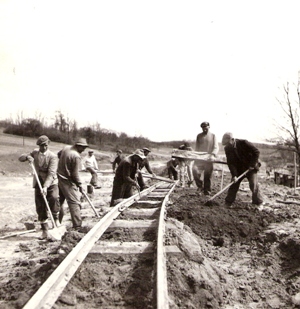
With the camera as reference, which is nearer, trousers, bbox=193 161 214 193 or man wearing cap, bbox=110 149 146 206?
man wearing cap, bbox=110 149 146 206

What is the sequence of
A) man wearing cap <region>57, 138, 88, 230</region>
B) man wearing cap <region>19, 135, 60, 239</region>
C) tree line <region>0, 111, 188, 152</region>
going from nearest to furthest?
man wearing cap <region>57, 138, 88, 230</region>, man wearing cap <region>19, 135, 60, 239</region>, tree line <region>0, 111, 188, 152</region>

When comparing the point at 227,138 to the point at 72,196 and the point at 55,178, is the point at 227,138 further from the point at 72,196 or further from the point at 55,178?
the point at 55,178

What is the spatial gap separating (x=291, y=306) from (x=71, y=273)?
218 centimetres

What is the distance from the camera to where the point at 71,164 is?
6.40 meters

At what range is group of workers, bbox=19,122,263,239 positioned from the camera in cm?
646

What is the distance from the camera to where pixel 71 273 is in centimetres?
356

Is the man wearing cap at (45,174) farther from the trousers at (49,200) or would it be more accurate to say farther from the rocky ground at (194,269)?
the rocky ground at (194,269)

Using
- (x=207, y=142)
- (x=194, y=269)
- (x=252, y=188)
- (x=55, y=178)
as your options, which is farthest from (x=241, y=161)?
(x=194, y=269)

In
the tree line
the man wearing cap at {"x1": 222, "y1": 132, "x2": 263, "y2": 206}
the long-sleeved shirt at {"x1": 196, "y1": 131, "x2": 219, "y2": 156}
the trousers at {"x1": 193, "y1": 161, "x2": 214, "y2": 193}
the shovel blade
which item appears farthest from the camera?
the tree line

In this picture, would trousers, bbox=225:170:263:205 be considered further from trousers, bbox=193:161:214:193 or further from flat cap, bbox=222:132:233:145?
trousers, bbox=193:161:214:193

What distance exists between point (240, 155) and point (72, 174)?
3.82 metres

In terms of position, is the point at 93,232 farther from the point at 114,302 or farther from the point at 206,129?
the point at 206,129

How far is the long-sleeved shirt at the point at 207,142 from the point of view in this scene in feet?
33.5

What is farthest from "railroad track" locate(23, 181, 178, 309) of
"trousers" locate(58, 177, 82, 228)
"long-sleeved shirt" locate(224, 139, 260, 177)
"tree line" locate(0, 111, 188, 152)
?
"tree line" locate(0, 111, 188, 152)
